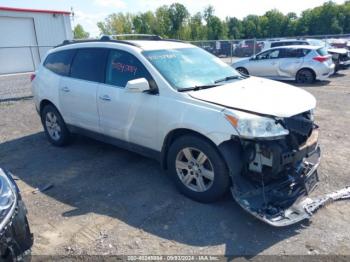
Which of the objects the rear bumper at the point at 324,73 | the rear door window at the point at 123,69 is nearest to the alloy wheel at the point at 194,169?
the rear door window at the point at 123,69

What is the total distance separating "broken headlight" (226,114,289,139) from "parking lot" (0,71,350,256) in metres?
0.96

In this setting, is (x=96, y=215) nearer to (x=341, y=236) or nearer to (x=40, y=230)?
(x=40, y=230)

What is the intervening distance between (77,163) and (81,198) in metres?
1.23

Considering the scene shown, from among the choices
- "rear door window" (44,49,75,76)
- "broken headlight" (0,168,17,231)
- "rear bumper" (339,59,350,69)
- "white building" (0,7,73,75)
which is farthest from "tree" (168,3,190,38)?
"broken headlight" (0,168,17,231)

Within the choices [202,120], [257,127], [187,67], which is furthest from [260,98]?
[187,67]

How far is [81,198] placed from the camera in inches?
163

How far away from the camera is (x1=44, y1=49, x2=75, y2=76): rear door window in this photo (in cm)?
554

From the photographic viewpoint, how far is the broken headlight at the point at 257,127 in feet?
10.8

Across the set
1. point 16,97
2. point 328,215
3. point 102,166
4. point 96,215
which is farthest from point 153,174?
point 16,97

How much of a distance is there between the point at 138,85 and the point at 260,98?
4.73 ft

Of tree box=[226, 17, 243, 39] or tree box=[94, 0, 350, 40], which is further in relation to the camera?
tree box=[226, 17, 243, 39]

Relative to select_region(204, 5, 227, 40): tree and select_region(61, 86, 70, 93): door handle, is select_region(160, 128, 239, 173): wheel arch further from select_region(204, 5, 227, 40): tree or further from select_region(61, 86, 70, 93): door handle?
select_region(204, 5, 227, 40): tree

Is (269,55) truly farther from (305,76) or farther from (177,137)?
(177,137)

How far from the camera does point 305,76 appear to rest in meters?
12.7
